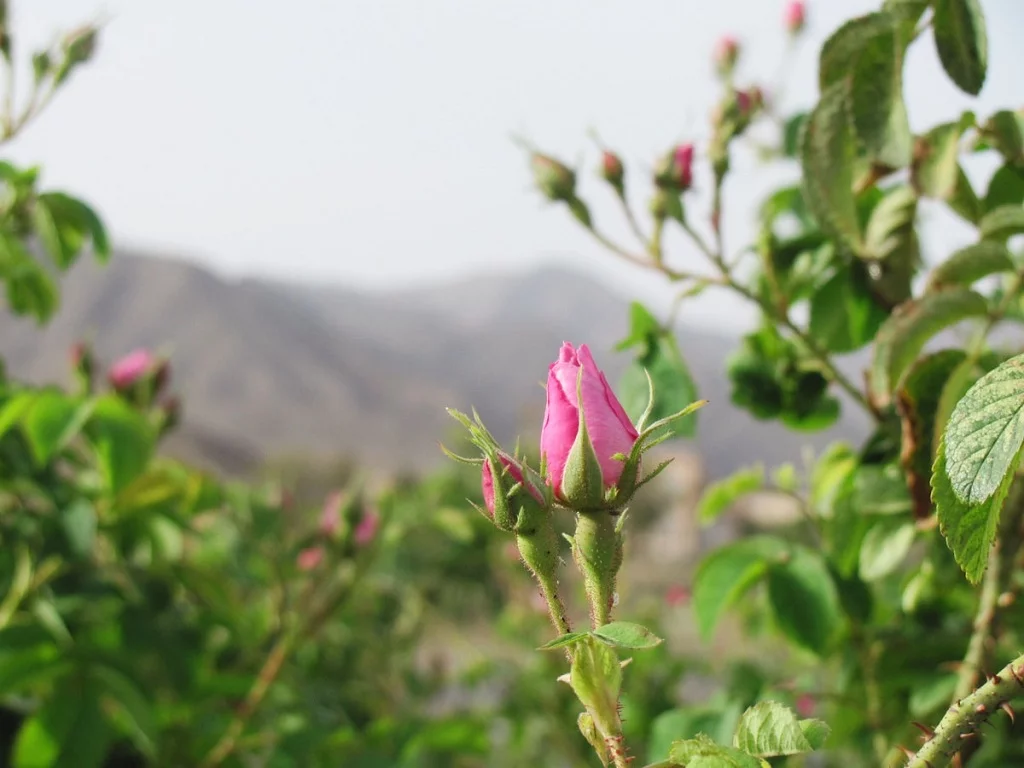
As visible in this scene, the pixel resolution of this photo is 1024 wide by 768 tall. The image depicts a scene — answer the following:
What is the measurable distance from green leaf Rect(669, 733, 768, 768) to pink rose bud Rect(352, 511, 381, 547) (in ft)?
3.24

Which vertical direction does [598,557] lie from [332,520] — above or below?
above

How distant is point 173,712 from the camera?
1239 mm

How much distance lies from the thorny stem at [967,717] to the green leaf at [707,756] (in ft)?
0.17

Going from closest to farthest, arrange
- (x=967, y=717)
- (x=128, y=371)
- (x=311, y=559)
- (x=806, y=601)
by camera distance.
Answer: (x=967, y=717) → (x=806, y=601) → (x=128, y=371) → (x=311, y=559)

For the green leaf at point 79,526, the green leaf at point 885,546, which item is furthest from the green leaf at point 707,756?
the green leaf at point 79,526

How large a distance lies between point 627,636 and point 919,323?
0.38 metres

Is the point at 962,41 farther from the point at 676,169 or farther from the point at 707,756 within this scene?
the point at 707,756

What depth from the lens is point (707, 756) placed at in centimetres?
33

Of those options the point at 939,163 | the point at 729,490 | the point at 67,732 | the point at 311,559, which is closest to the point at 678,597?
the point at 311,559

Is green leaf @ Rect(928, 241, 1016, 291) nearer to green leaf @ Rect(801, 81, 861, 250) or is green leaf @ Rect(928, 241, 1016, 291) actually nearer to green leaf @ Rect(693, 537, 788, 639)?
green leaf @ Rect(801, 81, 861, 250)

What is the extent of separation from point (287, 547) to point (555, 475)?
1.16 meters

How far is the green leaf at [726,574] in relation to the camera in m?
0.85

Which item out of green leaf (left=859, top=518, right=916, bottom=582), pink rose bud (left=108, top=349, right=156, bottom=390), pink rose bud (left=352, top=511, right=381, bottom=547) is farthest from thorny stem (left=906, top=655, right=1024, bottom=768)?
pink rose bud (left=108, top=349, right=156, bottom=390)

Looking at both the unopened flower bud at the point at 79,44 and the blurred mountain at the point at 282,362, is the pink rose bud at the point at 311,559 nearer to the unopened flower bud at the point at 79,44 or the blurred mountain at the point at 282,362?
the unopened flower bud at the point at 79,44
